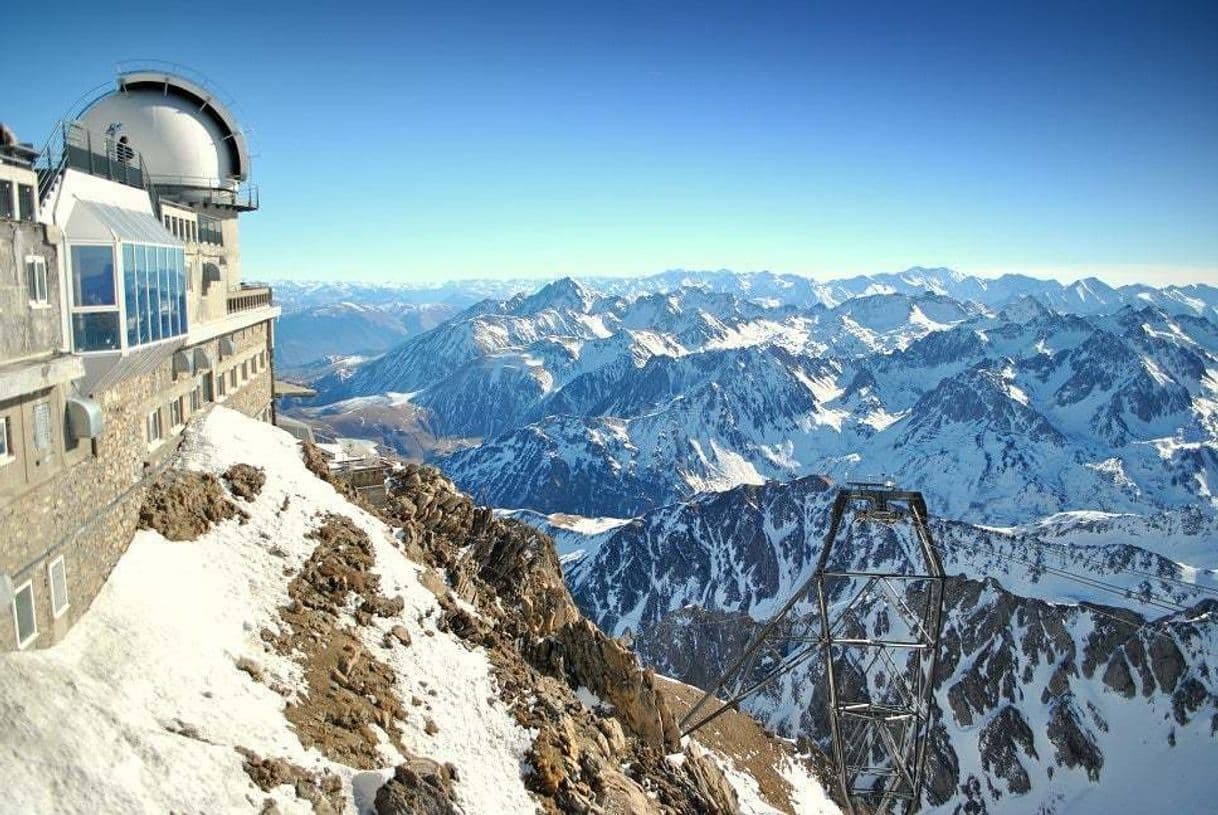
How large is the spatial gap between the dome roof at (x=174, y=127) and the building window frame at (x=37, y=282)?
79.6 feet

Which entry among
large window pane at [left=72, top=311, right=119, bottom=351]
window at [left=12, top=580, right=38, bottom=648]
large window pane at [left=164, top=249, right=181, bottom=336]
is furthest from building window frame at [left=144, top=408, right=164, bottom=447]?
window at [left=12, top=580, right=38, bottom=648]

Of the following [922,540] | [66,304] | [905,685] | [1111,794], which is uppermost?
[66,304]

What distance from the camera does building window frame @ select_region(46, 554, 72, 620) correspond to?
1817 centimetres

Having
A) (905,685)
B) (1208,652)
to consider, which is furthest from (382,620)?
(1208,652)

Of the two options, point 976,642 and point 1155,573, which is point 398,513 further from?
point 1155,573

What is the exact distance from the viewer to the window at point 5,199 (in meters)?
17.7

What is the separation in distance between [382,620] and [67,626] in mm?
9872

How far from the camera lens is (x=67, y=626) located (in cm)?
1884

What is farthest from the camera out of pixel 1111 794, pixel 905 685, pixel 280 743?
pixel 1111 794

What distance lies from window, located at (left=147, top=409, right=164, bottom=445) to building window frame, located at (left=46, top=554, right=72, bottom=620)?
10.5m

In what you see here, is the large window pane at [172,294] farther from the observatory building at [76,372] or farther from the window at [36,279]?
the window at [36,279]

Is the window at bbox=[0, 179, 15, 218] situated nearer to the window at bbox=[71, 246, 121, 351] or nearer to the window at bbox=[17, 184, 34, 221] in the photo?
the window at bbox=[17, 184, 34, 221]

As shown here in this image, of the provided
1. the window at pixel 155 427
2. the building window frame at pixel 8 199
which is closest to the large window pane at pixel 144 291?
the building window frame at pixel 8 199

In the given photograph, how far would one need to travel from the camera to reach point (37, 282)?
1819 cm
